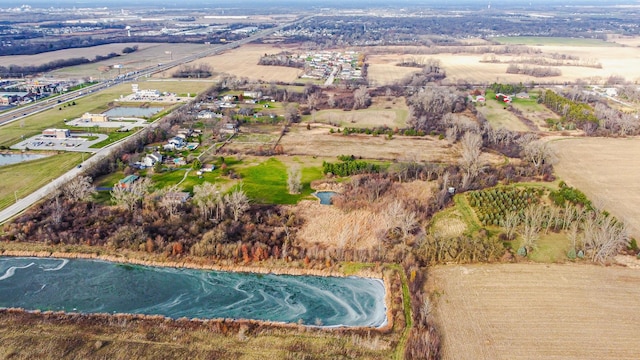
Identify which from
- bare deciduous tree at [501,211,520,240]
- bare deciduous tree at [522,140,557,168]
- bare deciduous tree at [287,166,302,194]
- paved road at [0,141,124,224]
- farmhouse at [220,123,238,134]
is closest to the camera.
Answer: bare deciduous tree at [501,211,520,240]

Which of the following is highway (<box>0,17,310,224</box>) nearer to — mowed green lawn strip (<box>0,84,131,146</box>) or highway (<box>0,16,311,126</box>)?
highway (<box>0,16,311,126</box>)

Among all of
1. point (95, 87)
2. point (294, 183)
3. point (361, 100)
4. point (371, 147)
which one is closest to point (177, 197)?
point (294, 183)

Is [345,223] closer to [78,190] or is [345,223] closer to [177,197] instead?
[177,197]

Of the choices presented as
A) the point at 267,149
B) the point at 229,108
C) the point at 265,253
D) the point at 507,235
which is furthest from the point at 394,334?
the point at 229,108

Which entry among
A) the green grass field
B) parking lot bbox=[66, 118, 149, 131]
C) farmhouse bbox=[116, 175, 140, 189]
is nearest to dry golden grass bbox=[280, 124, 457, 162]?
farmhouse bbox=[116, 175, 140, 189]

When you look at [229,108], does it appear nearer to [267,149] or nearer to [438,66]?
[267,149]

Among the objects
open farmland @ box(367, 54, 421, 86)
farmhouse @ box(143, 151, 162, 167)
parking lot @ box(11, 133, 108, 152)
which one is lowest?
farmhouse @ box(143, 151, 162, 167)
